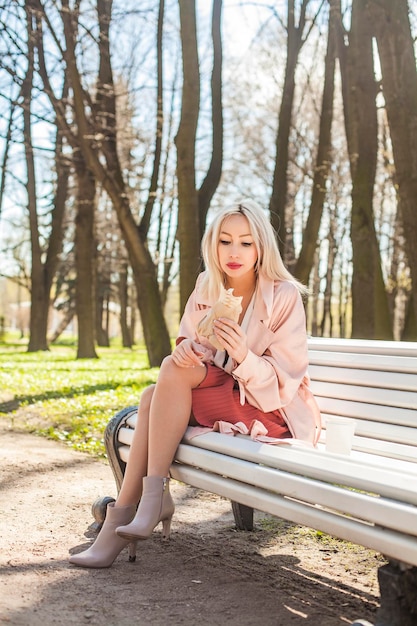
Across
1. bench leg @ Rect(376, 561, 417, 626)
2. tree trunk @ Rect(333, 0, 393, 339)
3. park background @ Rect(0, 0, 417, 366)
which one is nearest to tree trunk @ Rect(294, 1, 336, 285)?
park background @ Rect(0, 0, 417, 366)

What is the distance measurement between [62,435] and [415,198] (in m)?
3.53

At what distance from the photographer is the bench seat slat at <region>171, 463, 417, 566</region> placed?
225 centimetres

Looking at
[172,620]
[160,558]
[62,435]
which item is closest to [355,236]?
[62,435]

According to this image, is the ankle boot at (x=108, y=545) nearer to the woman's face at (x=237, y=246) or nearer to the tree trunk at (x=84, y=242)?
the woman's face at (x=237, y=246)

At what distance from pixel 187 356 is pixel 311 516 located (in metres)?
0.87

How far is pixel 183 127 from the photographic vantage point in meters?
9.46

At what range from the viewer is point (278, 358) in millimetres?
3391

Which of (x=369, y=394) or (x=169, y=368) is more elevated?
(x=169, y=368)

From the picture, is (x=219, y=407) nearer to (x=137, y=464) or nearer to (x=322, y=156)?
(x=137, y=464)

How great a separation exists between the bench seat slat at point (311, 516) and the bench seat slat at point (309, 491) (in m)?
0.03

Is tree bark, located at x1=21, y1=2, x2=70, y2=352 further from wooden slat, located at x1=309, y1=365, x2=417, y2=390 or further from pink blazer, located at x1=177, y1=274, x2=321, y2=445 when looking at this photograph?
pink blazer, located at x1=177, y1=274, x2=321, y2=445

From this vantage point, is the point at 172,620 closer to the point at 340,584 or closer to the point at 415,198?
the point at 340,584

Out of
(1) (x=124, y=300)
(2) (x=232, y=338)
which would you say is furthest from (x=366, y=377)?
(1) (x=124, y=300)

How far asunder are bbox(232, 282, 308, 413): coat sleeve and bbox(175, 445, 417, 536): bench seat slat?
337 mm
